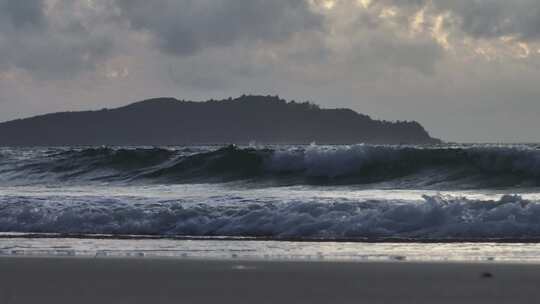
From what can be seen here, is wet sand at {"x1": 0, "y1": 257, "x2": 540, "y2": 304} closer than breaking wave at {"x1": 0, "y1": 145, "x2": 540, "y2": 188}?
Yes

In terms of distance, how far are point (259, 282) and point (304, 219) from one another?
4955mm

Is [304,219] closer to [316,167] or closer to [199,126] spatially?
[316,167]

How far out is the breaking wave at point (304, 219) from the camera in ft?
36.2

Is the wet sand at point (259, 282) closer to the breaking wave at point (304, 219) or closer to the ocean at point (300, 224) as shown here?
the ocean at point (300, 224)

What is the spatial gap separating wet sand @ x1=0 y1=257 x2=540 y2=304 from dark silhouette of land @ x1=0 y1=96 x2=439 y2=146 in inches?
2795

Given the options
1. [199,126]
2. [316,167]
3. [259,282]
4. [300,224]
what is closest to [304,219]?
[300,224]

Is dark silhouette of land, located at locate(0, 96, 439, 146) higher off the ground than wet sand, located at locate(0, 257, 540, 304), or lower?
higher

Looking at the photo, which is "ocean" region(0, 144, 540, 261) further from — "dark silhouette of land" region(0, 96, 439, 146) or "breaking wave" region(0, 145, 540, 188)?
"dark silhouette of land" region(0, 96, 439, 146)

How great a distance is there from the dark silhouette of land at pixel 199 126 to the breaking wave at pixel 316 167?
51.2 meters

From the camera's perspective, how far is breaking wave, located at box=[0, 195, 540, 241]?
11.0 metres

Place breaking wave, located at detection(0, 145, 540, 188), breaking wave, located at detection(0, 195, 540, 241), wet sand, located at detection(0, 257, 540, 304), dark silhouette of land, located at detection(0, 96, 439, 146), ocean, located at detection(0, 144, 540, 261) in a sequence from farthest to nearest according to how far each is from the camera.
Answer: dark silhouette of land, located at detection(0, 96, 439, 146) < breaking wave, located at detection(0, 145, 540, 188) < breaking wave, located at detection(0, 195, 540, 241) < ocean, located at detection(0, 144, 540, 261) < wet sand, located at detection(0, 257, 540, 304)

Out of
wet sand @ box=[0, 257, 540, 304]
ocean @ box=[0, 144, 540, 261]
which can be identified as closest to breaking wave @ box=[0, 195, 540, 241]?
ocean @ box=[0, 144, 540, 261]

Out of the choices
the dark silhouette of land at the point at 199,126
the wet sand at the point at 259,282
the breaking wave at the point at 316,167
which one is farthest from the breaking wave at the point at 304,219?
the dark silhouette of land at the point at 199,126

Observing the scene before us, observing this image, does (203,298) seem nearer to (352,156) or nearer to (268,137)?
(352,156)
